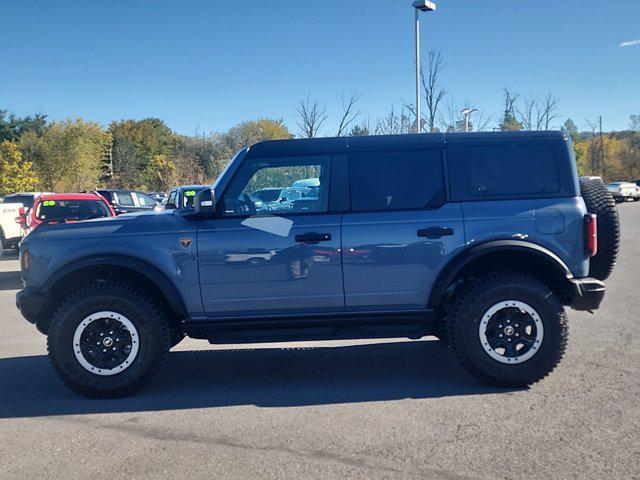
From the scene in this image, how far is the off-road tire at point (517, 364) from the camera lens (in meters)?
5.00

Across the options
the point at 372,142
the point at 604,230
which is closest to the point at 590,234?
the point at 604,230

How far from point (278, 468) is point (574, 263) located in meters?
3.06

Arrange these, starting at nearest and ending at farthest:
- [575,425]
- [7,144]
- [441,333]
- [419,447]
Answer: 1. [419,447]
2. [575,425]
3. [441,333]
4. [7,144]

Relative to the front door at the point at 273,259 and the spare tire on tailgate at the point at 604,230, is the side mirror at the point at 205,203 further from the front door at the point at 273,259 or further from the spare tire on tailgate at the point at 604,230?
the spare tire on tailgate at the point at 604,230

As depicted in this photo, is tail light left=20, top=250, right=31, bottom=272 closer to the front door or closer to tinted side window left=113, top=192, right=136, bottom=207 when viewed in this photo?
the front door

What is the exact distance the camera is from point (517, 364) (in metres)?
5.01

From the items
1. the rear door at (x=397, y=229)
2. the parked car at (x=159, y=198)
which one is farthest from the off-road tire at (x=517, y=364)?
the parked car at (x=159, y=198)

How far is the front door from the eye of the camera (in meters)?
5.02

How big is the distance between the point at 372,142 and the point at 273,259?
52.9 inches

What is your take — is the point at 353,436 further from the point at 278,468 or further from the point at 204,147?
the point at 204,147

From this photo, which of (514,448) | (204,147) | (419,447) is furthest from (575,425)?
(204,147)

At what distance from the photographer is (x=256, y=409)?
4.70m

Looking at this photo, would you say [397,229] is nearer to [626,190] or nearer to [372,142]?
[372,142]

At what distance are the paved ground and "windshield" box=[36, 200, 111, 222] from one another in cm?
682
